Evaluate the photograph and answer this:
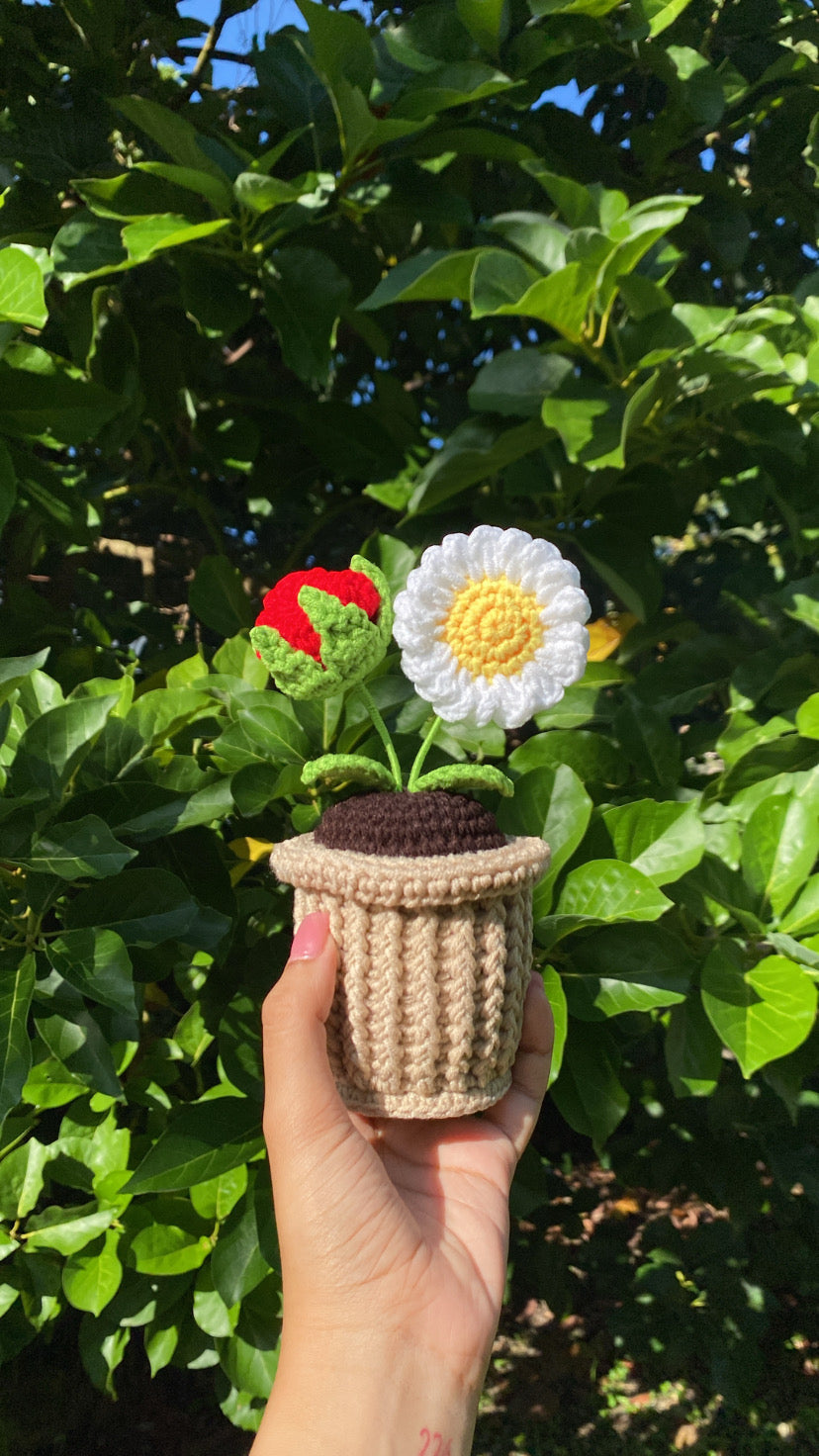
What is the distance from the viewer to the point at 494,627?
28.2 inches

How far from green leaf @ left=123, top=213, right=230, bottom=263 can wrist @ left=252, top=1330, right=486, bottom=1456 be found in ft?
3.06

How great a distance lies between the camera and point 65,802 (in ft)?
2.87

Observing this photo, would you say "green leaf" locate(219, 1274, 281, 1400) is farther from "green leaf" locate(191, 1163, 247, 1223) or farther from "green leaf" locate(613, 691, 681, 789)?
"green leaf" locate(613, 691, 681, 789)

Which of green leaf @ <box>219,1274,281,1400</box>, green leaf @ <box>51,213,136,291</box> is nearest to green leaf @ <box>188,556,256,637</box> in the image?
green leaf @ <box>51,213,136,291</box>

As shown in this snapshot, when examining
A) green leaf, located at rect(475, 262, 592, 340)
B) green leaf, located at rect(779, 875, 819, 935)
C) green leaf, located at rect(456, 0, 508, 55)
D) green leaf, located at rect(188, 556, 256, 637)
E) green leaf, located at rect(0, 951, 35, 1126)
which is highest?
green leaf, located at rect(456, 0, 508, 55)

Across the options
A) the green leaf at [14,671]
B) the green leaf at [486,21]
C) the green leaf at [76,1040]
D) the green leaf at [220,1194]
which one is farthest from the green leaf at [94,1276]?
the green leaf at [486,21]

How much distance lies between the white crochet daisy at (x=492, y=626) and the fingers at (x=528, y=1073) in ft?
0.95

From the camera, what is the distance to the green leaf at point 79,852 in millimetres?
778

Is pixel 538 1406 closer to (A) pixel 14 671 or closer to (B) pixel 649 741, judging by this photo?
(B) pixel 649 741

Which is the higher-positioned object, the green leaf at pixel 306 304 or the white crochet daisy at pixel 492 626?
the green leaf at pixel 306 304

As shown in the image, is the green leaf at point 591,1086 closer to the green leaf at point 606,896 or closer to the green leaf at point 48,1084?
the green leaf at point 606,896

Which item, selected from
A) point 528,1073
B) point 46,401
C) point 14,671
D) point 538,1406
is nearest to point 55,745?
point 14,671

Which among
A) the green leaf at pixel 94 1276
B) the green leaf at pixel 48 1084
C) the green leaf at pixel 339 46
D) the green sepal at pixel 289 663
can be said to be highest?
the green leaf at pixel 339 46

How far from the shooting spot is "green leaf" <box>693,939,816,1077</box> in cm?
86
